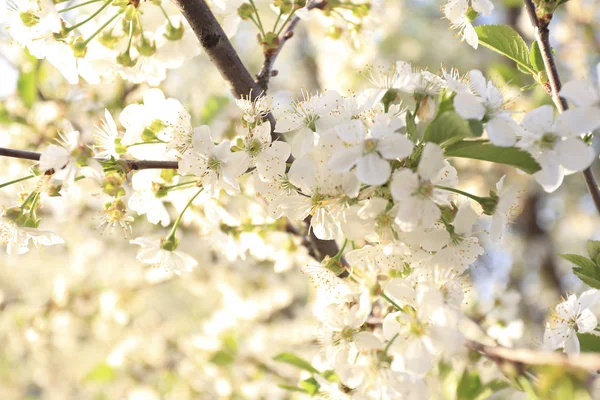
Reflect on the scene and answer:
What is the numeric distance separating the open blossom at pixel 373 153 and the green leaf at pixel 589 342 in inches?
18.5

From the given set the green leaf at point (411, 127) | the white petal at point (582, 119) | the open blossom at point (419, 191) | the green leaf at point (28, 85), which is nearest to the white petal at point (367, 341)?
the open blossom at point (419, 191)

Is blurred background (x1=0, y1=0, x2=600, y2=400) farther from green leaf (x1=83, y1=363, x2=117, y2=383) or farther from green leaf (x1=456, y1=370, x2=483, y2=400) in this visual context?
green leaf (x1=456, y1=370, x2=483, y2=400)

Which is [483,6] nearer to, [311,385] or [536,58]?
[536,58]

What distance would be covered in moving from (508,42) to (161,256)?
0.74m

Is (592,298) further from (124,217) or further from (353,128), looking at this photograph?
(124,217)

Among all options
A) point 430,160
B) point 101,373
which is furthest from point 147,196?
point 101,373

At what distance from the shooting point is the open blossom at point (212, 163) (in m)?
0.83

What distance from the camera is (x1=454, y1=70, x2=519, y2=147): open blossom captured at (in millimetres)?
684

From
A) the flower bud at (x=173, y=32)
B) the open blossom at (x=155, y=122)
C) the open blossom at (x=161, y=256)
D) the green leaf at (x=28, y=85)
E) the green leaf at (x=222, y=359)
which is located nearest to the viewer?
the open blossom at (x=155, y=122)

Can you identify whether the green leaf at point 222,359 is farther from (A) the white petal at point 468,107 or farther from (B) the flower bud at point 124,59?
(A) the white petal at point 468,107

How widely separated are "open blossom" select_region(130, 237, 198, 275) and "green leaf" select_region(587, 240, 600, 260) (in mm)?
709

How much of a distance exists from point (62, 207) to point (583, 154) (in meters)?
2.24

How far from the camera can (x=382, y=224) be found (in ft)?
2.54

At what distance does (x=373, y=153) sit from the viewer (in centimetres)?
72
